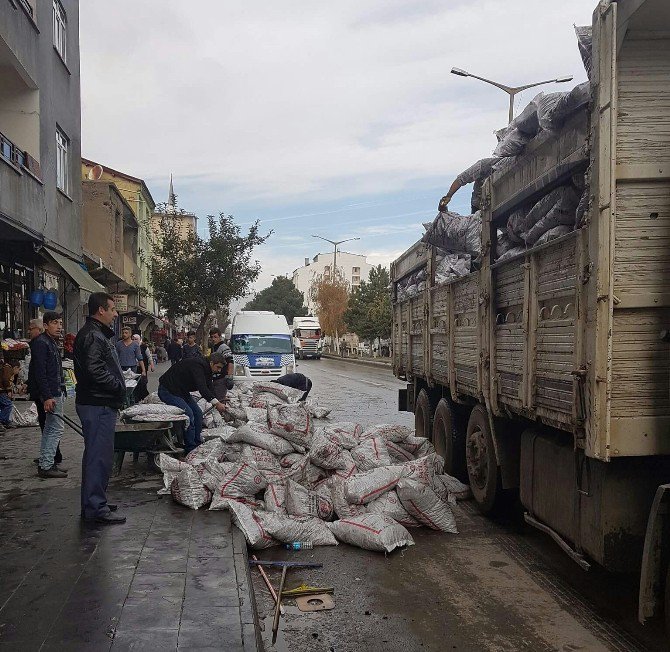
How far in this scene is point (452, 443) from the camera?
8.05 m

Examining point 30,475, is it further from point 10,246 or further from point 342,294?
point 342,294

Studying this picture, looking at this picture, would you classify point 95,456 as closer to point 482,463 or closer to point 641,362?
point 482,463

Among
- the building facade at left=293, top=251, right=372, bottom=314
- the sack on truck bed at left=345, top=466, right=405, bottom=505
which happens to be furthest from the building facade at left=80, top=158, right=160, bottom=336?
the building facade at left=293, top=251, right=372, bottom=314

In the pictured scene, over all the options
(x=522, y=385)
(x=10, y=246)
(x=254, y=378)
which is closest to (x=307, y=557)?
(x=522, y=385)

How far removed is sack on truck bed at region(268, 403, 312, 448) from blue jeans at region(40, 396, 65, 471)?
2.33 m

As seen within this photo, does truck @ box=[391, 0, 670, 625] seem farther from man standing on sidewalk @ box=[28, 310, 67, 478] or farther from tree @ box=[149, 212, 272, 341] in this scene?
tree @ box=[149, 212, 272, 341]

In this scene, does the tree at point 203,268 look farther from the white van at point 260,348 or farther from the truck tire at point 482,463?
the truck tire at point 482,463

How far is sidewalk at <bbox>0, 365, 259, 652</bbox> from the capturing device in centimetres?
379

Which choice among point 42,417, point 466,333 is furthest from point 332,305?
point 466,333

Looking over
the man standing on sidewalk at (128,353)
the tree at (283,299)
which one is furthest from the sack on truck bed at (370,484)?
the tree at (283,299)

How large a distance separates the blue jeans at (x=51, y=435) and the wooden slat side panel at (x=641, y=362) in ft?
19.9

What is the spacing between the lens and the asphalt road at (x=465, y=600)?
4.26 m

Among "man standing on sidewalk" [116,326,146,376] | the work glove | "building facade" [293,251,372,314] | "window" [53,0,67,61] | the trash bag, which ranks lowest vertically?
"man standing on sidewalk" [116,326,146,376]

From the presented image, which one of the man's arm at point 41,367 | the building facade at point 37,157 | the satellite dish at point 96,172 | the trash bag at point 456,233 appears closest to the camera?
the trash bag at point 456,233
